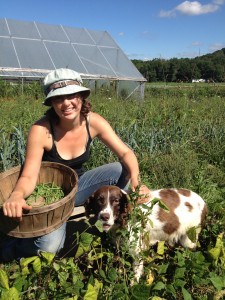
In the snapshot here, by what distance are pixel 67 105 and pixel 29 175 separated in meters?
0.63

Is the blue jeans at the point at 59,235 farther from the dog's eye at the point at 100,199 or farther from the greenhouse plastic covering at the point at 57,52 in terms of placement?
the greenhouse plastic covering at the point at 57,52

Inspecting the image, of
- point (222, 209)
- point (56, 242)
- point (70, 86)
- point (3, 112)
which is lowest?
point (56, 242)

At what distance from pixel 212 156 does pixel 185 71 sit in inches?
100.0

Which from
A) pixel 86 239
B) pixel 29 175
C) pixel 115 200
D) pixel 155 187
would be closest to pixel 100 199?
pixel 115 200

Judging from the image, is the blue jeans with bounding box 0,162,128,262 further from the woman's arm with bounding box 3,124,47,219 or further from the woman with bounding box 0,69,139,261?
the woman's arm with bounding box 3,124,47,219

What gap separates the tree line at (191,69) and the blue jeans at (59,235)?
3608 mm

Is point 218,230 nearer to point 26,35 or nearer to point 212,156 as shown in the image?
point 212,156

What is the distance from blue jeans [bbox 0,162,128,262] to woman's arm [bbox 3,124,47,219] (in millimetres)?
422

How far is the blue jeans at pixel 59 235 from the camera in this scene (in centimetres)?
254

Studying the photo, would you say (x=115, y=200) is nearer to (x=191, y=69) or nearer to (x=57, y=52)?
(x=191, y=69)

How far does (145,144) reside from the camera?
439cm

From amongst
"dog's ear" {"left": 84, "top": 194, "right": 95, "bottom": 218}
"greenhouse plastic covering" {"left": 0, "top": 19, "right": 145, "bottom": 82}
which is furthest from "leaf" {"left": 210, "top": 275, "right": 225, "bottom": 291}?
"greenhouse plastic covering" {"left": 0, "top": 19, "right": 145, "bottom": 82}

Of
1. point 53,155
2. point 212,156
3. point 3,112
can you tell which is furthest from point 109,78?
point 53,155

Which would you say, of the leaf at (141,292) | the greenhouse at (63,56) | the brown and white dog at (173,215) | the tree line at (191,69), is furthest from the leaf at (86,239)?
the greenhouse at (63,56)
